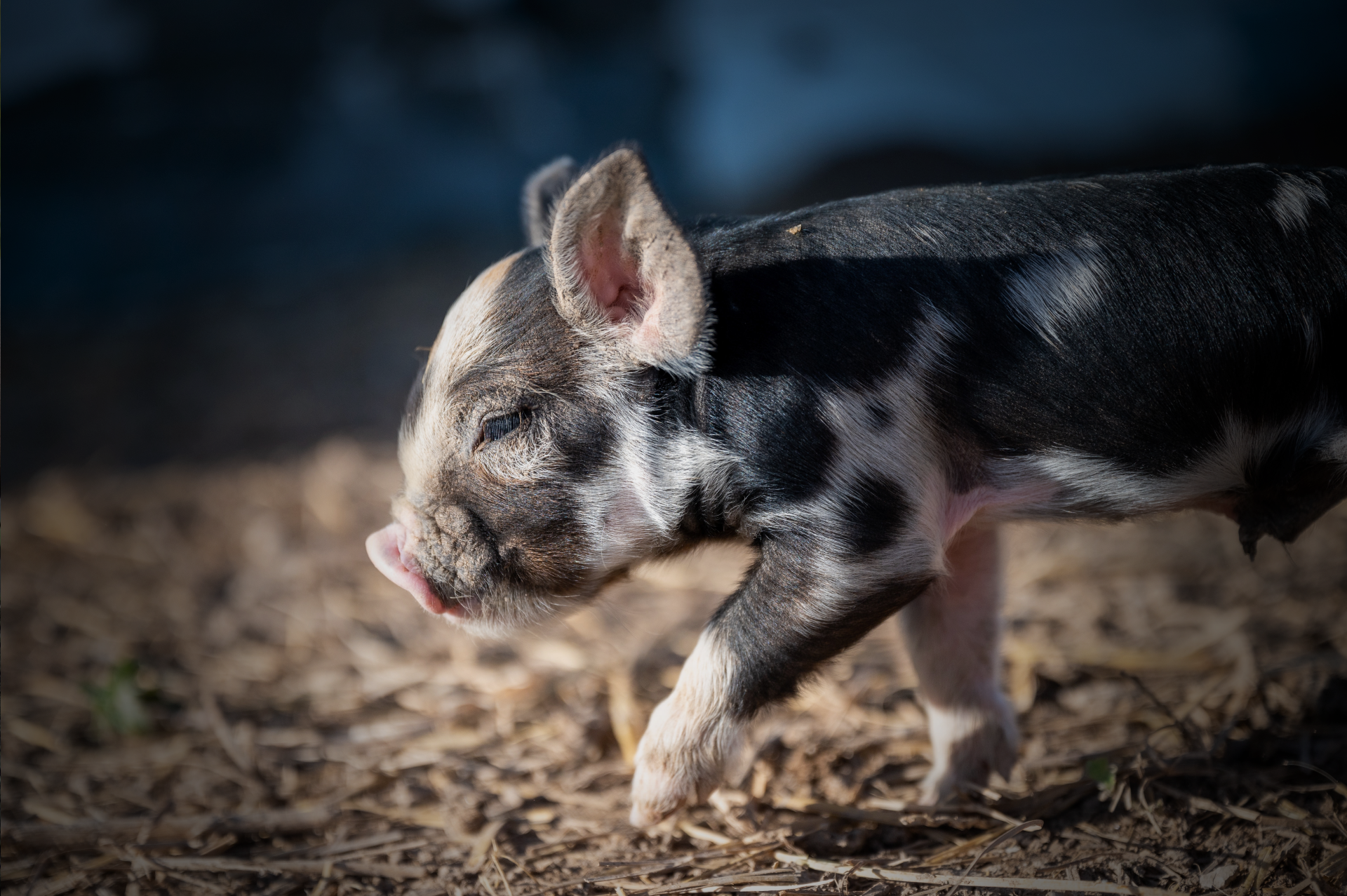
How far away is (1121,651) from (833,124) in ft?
18.1

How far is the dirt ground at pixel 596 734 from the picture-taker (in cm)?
232

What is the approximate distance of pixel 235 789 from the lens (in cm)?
301

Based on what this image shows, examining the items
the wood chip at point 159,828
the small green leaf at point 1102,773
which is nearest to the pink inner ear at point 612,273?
the small green leaf at point 1102,773

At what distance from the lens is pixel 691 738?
215 cm

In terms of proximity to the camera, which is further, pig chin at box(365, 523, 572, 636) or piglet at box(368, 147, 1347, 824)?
pig chin at box(365, 523, 572, 636)

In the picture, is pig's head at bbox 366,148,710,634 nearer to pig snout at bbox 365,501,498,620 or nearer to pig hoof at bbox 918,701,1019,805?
pig snout at bbox 365,501,498,620

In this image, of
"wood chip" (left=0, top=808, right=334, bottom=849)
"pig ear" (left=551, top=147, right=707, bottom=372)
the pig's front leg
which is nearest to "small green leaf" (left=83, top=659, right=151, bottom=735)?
"wood chip" (left=0, top=808, right=334, bottom=849)

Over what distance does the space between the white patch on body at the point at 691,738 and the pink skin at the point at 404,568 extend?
55cm

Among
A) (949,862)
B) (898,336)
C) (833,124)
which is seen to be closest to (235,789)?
(949,862)

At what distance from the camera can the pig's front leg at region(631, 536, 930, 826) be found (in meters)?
2.05

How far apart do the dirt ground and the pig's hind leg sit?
4.7 inches

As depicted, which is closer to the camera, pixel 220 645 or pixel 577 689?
pixel 577 689

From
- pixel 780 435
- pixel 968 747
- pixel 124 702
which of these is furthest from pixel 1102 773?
pixel 124 702

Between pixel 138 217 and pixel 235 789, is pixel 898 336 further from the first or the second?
pixel 138 217
